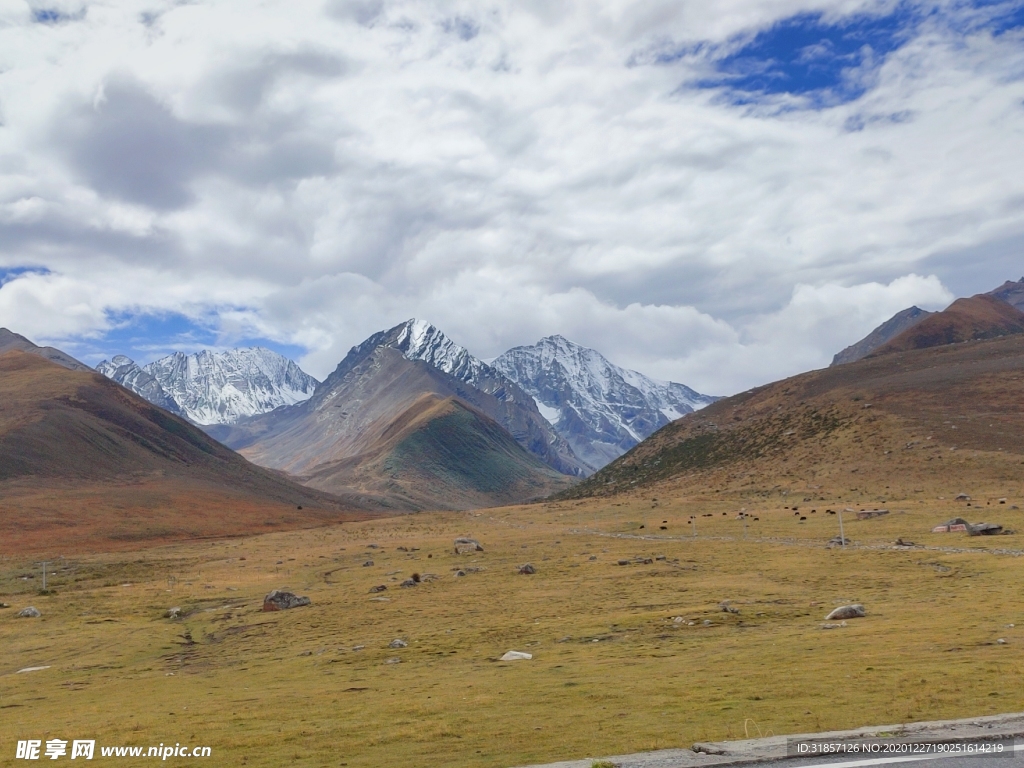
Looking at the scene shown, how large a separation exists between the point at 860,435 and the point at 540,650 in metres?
112

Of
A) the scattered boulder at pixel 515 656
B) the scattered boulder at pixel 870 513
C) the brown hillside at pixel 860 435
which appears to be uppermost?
the brown hillside at pixel 860 435

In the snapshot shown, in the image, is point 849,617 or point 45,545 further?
point 45,545

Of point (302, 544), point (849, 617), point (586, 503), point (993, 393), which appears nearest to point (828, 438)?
point (993, 393)

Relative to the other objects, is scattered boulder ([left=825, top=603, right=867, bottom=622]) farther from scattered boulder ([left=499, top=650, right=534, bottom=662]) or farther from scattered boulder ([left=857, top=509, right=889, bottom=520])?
scattered boulder ([left=857, top=509, right=889, bottom=520])

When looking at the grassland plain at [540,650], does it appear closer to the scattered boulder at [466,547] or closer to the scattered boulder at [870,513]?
the scattered boulder at [870,513]

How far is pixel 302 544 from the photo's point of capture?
114 metres

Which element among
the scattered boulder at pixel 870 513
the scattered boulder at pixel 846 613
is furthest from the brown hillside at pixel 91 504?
the scattered boulder at pixel 846 613

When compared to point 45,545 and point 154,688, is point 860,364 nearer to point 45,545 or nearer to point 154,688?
point 45,545

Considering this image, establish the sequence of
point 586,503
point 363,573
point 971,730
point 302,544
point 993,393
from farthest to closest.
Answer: point 586,503 < point 993,393 < point 302,544 < point 363,573 < point 971,730

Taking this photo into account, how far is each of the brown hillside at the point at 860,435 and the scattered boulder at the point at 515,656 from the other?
79.5m

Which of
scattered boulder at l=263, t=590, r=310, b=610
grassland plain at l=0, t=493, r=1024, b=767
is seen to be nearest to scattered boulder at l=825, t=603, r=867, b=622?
grassland plain at l=0, t=493, r=1024, b=767

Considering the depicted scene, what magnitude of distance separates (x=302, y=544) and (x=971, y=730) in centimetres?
10747

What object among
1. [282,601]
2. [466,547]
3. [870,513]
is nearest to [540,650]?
[282,601]

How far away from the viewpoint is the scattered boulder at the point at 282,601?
53.2 metres
